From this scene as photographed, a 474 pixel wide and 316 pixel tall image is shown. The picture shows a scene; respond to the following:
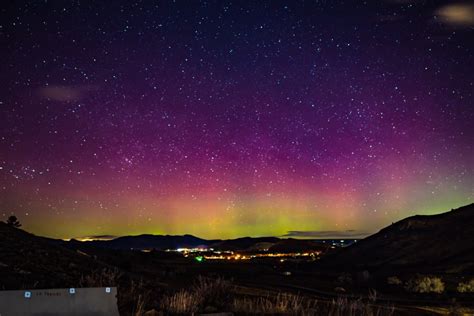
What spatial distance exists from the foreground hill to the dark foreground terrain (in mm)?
39

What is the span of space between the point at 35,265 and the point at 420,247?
48456mm

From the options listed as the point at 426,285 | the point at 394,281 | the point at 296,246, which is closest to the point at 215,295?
the point at 426,285

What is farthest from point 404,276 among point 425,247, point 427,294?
point 425,247

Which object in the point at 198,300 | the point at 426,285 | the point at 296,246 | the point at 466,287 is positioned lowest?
the point at 466,287

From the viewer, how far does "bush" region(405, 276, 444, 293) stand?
3800 centimetres

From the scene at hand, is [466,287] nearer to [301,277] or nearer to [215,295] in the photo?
[301,277]

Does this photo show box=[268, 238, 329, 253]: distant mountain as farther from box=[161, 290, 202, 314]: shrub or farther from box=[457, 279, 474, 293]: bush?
box=[161, 290, 202, 314]: shrub

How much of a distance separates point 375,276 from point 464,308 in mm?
21964

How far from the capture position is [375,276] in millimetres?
49062

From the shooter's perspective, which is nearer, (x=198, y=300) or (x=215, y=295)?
(x=198, y=300)

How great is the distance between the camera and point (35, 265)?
2062cm

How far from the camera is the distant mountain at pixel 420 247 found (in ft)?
171

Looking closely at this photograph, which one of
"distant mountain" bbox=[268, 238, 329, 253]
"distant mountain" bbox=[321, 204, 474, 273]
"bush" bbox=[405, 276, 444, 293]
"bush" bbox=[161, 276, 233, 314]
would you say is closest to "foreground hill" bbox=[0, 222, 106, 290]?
"bush" bbox=[161, 276, 233, 314]

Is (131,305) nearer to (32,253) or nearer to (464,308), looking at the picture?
→ (32,253)
